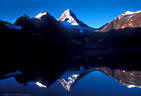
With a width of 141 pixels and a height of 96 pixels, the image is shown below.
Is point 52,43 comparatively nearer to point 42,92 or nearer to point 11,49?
point 11,49

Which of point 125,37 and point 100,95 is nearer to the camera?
point 100,95

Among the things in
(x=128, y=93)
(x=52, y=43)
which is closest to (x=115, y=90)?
(x=128, y=93)

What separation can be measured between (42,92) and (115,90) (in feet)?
5.77

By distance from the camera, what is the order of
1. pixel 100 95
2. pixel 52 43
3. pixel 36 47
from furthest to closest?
pixel 52 43 → pixel 36 47 → pixel 100 95

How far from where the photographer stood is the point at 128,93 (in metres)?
2.71

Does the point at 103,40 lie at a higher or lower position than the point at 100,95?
higher

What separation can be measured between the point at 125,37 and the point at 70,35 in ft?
124

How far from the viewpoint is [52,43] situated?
94.8 feet

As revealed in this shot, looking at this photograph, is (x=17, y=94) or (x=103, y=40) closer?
(x=17, y=94)

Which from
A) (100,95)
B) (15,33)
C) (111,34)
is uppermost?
(111,34)

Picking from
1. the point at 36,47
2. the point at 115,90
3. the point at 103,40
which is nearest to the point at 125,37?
the point at 103,40

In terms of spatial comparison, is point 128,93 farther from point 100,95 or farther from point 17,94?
point 17,94

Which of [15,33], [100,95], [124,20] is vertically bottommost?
[100,95]

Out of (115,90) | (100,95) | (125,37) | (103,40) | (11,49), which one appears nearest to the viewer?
(100,95)
